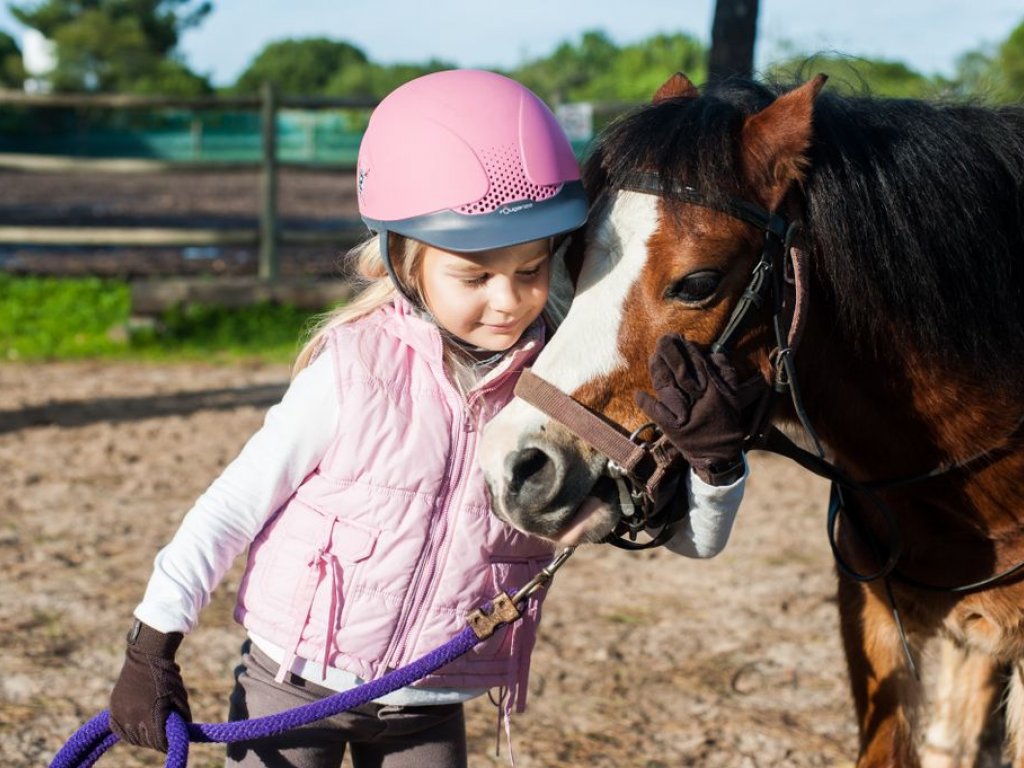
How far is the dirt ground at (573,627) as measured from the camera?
3240mm

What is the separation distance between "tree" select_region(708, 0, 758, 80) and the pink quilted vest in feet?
15.6

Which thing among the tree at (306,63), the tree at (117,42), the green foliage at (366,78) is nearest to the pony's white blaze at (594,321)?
the tree at (117,42)

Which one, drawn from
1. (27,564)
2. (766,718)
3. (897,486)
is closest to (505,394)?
(897,486)

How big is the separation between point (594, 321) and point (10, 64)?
163 feet

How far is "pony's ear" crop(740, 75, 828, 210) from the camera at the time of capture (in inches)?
77.9

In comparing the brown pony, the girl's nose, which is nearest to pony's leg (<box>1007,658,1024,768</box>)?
the brown pony

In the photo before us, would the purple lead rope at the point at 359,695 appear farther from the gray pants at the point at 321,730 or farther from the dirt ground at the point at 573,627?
the dirt ground at the point at 573,627

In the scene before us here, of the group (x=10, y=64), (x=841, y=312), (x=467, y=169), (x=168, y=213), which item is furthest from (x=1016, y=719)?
(x=10, y=64)

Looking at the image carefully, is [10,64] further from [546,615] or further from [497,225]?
[497,225]

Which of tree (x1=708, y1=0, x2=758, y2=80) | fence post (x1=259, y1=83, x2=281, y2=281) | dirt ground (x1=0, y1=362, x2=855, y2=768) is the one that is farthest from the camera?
fence post (x1=259, y1=83, x2=281, y2=281)

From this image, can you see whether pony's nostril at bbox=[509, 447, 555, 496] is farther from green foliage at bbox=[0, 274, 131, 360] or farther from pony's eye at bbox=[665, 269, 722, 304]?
green foliage at bbox=[0, 274, 131, 360]

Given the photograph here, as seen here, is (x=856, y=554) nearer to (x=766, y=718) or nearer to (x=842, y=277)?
(x=842, y=277)

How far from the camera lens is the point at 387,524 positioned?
197cm

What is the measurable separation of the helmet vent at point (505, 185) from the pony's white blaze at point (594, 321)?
12 centimetres
